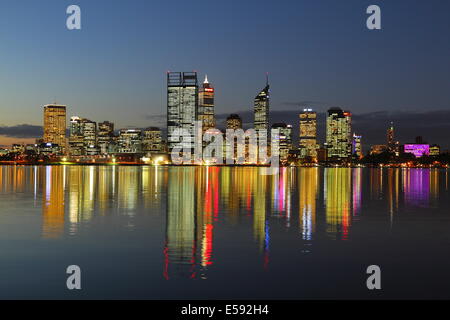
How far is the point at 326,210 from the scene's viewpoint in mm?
36562

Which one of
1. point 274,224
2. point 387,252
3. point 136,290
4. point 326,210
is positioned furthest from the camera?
point 326,210

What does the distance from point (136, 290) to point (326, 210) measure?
963 inches

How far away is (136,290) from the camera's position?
14.2 metres

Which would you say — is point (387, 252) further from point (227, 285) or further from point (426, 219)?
point (426, 219)

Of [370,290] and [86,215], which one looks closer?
[370,290]

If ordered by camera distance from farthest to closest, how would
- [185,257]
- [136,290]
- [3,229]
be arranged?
1. [3,229]
2. [185,257]
3. [136,290]
